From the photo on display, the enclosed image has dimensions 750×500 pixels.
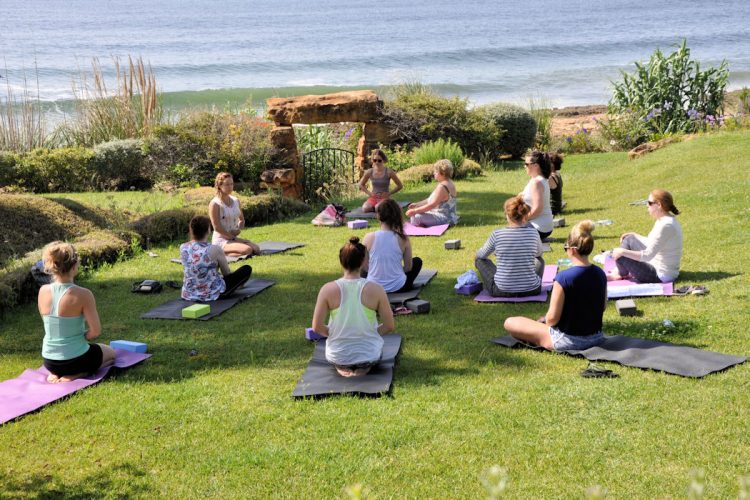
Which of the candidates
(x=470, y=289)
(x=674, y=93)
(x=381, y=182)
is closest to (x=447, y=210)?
(x=381, y=182)

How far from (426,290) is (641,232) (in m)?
3.70

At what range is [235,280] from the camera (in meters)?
8.94

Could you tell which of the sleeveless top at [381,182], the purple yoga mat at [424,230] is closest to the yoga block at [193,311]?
the purple yoga mat at [424,230]

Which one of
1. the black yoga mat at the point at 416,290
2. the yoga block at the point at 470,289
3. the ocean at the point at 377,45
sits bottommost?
the black yoga mat at the point at 416,290

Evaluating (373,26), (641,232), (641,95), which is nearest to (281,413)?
(641,232)

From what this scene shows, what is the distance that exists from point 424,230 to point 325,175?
668cm

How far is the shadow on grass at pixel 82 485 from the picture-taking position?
15.0ft

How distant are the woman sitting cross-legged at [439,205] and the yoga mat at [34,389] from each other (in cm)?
628

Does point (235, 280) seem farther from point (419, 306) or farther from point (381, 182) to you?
point (381, 182)

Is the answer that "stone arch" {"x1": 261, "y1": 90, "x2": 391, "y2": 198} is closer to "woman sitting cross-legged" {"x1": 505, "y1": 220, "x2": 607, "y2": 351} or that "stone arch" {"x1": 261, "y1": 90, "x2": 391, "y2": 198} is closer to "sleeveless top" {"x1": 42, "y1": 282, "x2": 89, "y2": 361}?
"sleeveless top" {"x1": 42, "y1": 282, "x2": 89, "y2": 361}

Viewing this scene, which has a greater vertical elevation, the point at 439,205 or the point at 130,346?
the point at 439,205

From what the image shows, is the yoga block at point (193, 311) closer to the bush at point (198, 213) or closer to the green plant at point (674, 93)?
the bush at point (198, 213)

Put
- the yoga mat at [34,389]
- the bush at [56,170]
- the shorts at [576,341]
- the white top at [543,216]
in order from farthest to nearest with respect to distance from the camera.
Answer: the bush at [56,170] → the white top at [543,216] → the shorts at [576,341] → the yoga mat at [34,389]

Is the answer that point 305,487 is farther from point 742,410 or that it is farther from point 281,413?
point 742,410
